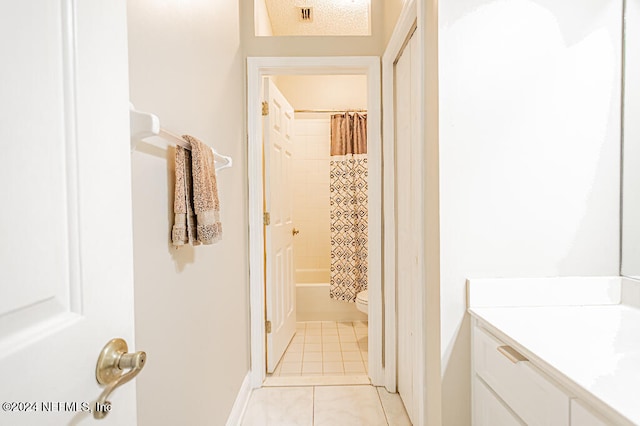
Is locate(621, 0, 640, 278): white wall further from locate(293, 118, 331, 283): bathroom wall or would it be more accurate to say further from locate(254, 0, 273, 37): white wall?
locate(293, 118, 331, 283): bathroom wall

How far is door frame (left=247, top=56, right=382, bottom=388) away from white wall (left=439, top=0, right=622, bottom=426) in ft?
3.28

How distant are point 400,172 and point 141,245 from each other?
149 centimetres

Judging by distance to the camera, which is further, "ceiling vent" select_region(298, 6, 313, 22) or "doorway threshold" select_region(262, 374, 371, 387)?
"ceiling vent" select_region(298, 6, 313, 22)

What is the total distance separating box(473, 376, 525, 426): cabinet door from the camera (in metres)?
0.97

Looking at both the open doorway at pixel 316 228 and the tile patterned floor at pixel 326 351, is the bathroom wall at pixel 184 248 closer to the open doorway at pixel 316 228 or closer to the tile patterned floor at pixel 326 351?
the open doorway at pixel 316 228

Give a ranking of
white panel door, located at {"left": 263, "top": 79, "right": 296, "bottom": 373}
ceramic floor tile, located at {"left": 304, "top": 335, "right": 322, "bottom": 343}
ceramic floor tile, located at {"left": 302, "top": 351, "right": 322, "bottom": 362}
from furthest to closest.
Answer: ceramic floor tile, located at {"left": 304, "top": 335, "right": 322, "bottom": 343}, ceramic floor tile, located at {"left": 302, "top": 351, "right": 322, "bottom": 362}, white panel door, located at {"left": 263, "top": 79, "right": 296, "bottom": 373}

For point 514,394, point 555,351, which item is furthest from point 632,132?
point 514,394

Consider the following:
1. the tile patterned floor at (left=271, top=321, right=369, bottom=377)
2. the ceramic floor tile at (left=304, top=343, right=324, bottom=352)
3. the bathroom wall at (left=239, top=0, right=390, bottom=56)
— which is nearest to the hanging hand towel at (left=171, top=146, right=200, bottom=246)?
the bathroom wall at (left=239, top=0, right=390, bottom=56)

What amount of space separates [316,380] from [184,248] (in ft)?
5.20

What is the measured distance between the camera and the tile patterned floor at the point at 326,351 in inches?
98.5

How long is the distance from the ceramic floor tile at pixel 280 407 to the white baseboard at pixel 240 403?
0.04 meters

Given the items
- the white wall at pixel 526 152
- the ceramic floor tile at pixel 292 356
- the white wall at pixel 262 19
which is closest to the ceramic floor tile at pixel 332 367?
the ceramic floor tile at pixel 292 356

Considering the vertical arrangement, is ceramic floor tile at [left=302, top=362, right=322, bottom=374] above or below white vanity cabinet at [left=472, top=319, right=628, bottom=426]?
below

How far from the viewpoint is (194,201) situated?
107 cm
